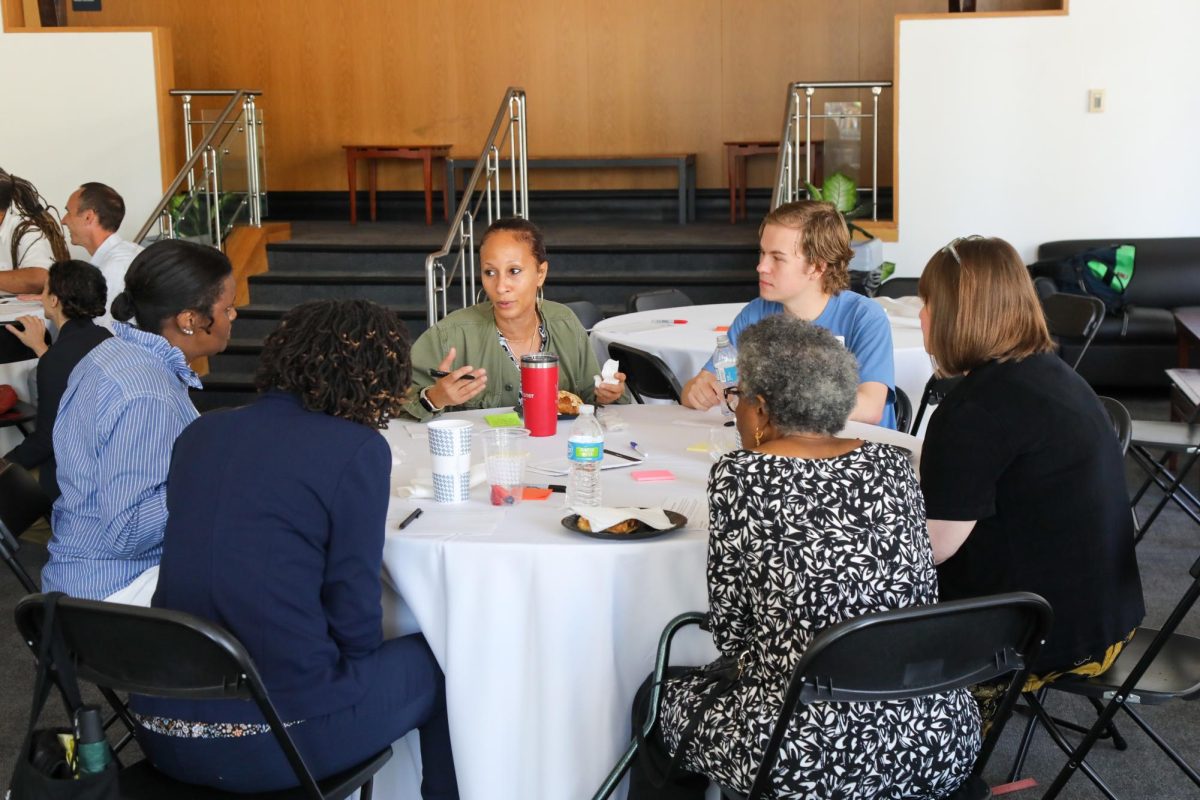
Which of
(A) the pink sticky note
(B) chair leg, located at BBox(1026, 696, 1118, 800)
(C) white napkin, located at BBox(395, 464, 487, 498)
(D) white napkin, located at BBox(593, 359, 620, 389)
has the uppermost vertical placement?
(D) white napkin, located at BBox(593, 359, 620, 389)

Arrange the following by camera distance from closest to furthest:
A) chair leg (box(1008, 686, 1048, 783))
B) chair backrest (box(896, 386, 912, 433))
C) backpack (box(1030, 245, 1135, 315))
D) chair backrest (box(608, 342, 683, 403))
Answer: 1. chair leg (box(1008, 686, 1048, 783))
2. chair backrest (box(608, 342, 683, 403))
3. chair backrest (box(896, 386, 912, 433))
4. backpack (box(1030, 245, 1135, 315))

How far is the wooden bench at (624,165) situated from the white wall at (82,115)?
86.7 inches

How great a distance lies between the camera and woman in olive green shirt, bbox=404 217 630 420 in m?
3.39

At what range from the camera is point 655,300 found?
5891mm

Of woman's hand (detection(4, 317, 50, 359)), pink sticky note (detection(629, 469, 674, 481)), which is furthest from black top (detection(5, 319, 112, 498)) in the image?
pink sticky note (detection(629, 469, 674, 481))

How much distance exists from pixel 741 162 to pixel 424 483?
7.38 metres

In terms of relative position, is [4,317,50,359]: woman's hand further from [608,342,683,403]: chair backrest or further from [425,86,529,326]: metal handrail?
[608,342,683,403]: chair backrest

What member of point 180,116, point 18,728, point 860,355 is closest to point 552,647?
point 860,355

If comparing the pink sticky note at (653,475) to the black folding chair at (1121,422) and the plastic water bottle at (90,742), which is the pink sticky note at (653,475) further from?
the plastic water bottle at (90,742)

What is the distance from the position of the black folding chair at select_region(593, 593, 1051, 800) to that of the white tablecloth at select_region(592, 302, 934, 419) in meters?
2.29

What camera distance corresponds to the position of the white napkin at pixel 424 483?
2.59m

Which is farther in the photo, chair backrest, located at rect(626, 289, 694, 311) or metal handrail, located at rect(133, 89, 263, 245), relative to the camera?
metal handrail, located at rect(133, 89, 263, 245)

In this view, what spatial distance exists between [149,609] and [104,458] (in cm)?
77

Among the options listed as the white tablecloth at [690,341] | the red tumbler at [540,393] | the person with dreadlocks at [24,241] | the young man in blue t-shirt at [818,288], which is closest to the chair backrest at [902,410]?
the white tablecloth at [690,341]
